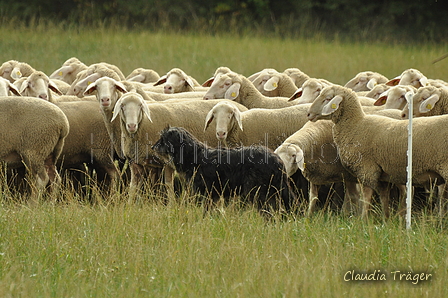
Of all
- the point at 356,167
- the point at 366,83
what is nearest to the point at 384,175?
the point at 356,167

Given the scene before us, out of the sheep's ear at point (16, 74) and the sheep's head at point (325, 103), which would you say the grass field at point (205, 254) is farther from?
the sheep's ear at point (16, 74)

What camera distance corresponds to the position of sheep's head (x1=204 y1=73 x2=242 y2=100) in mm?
8312

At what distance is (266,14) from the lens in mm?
24438

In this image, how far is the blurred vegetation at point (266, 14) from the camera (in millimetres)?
22844

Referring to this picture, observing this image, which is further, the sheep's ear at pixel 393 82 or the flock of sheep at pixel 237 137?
the sheep's ear at pixel 393 82

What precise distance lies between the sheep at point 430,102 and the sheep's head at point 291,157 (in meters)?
1.24

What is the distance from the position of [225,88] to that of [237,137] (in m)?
1.46

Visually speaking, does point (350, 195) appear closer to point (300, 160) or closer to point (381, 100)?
point (300, 160)

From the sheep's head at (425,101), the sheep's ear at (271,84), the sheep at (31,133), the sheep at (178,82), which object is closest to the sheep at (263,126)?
the sheep's head at (425,101)

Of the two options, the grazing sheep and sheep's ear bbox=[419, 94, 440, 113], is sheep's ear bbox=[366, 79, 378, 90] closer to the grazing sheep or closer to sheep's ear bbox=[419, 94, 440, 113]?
the grazing sheep

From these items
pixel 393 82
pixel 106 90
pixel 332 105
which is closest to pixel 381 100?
pixel 332 105

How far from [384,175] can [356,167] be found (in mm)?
253

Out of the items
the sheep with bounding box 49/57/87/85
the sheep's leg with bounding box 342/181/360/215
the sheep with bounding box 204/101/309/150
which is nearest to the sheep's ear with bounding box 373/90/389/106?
the sheep with bounding box 204/101/309/150

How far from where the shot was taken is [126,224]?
5.03 meters
